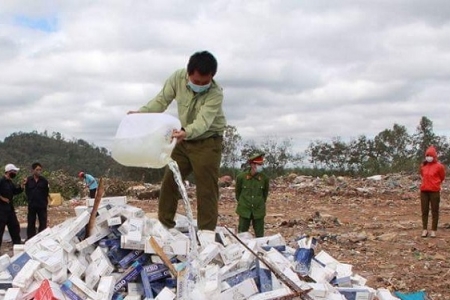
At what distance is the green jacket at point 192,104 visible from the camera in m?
4.54

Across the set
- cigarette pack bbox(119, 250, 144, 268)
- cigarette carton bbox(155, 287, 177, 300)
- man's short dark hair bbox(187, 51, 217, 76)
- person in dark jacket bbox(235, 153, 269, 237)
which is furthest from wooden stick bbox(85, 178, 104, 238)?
person in dark jacket bbox(235, 153, 269, 237)

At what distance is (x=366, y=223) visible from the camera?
11156mm

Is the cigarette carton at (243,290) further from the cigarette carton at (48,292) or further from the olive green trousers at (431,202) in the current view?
the olive green trousers at (431,202)

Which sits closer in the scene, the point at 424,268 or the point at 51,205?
the point at 424,268

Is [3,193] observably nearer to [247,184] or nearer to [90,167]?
[247,184]

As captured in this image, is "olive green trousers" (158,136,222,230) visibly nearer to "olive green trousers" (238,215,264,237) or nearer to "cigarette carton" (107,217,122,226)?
"cigarette carton" (107,217,122,226)

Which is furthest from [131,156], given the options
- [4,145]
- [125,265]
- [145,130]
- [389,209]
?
[4,145]

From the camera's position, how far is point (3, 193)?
25.9 ft

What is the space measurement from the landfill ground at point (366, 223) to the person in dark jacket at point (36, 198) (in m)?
0.50

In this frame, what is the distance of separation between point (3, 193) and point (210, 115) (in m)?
4.44

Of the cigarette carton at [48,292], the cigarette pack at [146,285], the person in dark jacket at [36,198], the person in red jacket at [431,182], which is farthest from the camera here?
the person in red jacket at [431,182]

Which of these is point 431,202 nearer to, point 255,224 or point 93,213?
point 255,224

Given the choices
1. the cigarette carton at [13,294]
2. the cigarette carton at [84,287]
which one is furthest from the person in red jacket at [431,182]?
the cigarette carton at [13,294]

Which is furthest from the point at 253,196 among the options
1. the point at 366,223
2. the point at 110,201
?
the point at 366,223
